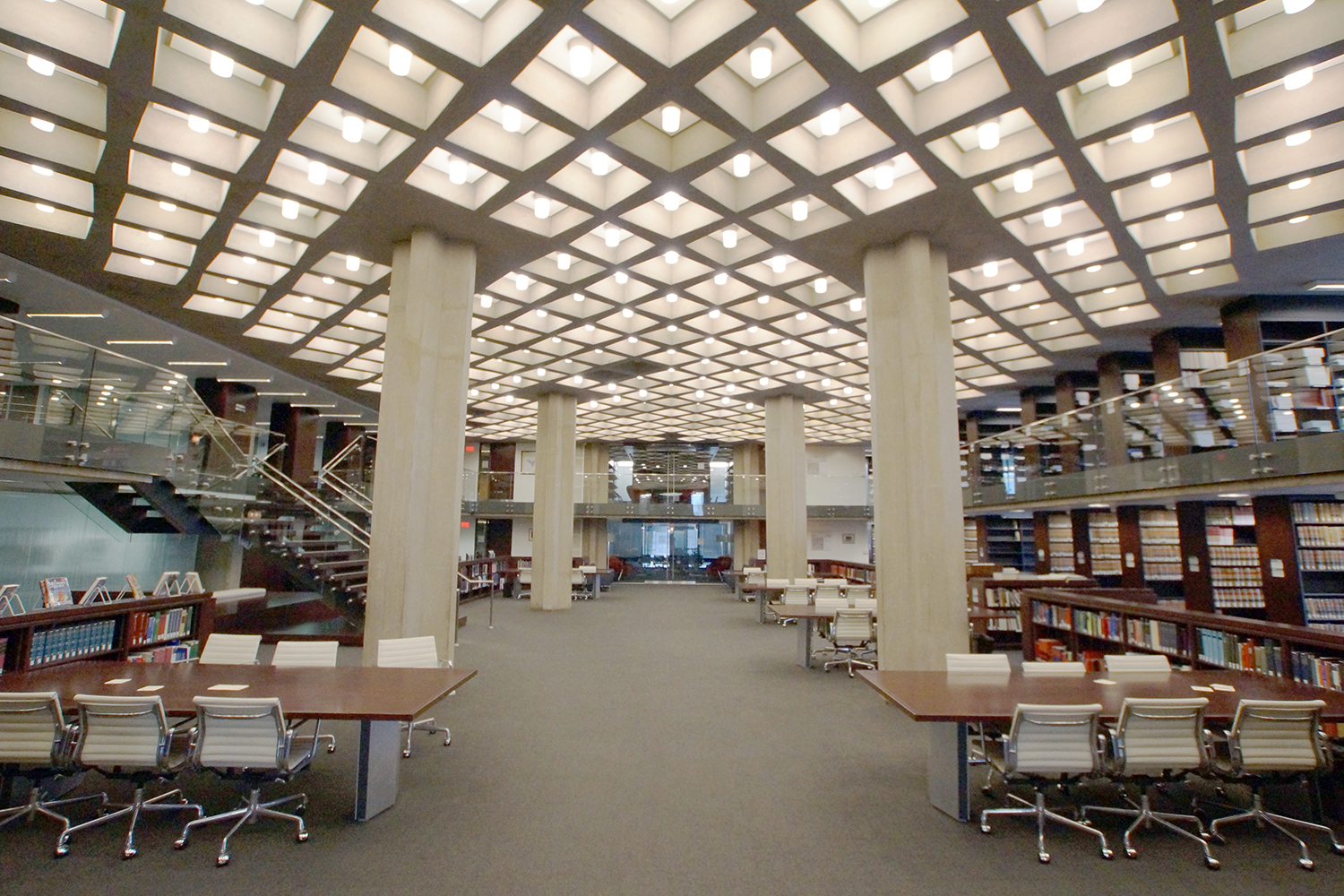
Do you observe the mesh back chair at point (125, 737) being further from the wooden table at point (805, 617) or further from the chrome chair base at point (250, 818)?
the wooden table at point (805, 617)

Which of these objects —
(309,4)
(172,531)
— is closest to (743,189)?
(309,4)

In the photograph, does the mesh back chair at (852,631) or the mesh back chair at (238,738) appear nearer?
the mesh back chair at (238,738)

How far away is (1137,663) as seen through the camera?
542 cm

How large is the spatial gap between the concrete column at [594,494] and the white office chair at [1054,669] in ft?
60.8

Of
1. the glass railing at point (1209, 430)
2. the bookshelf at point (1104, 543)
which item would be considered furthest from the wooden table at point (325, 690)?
the bookshelf at point (1104, 543)

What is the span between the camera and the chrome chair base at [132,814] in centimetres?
343

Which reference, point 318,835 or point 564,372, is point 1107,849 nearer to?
point 318,835

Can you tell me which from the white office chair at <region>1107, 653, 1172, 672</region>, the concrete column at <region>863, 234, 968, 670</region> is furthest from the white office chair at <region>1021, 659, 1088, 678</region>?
the concrete column at <region>863, 234, 968, 670</region>

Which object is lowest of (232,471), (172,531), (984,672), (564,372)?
(984,672)

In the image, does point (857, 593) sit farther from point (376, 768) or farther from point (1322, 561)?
point (376, 768)

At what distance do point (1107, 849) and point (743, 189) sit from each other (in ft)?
22.0

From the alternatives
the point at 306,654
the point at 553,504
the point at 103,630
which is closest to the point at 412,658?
the point at 306,654

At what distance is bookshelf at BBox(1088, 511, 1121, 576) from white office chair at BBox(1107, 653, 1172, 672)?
29.2 feet

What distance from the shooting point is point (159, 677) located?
459 cm
